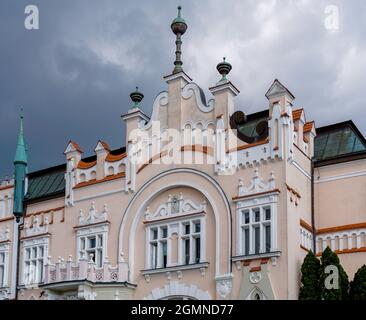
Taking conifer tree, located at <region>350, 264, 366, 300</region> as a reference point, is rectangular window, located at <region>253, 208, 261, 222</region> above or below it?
above

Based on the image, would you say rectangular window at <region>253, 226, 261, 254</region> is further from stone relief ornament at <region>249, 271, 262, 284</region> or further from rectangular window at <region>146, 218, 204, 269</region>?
rectangular window at <region>146, 218, 204, 269</region>

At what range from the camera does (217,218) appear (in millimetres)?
30984

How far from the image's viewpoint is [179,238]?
105ft

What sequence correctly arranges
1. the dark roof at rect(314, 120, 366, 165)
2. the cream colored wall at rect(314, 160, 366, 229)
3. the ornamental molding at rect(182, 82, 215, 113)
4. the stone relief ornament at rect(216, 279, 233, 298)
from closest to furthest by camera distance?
the stone relief ornament at rect(216, 279, 233, 298)
the cream colored wall at rect(314, 160, 366, 229)
the dark roof at rect(314, 120, 366, 165)
the ornamental molding at rect(182, 82, 215, 113)

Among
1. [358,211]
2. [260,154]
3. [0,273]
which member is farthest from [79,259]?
[358,211]

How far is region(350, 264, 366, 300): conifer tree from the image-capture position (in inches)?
1075

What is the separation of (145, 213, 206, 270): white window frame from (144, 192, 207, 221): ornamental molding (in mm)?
257

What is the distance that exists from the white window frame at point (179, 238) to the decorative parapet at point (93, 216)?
8.48 feet

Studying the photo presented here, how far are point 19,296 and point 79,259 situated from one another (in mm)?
4870

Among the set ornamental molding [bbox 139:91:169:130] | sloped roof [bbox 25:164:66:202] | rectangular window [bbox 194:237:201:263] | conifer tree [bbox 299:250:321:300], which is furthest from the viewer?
sloped roof [bbox 25:164:66:202]

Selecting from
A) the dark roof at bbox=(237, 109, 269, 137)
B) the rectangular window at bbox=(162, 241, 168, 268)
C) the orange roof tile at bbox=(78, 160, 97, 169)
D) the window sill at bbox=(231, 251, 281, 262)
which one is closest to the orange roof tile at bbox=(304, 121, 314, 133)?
the dark roof at bbox=(237, 109, 269, 137)

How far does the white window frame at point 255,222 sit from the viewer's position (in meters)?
29.4

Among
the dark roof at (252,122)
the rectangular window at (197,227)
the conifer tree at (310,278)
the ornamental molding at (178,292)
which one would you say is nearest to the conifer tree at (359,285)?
the conifer tree at (310,278)
